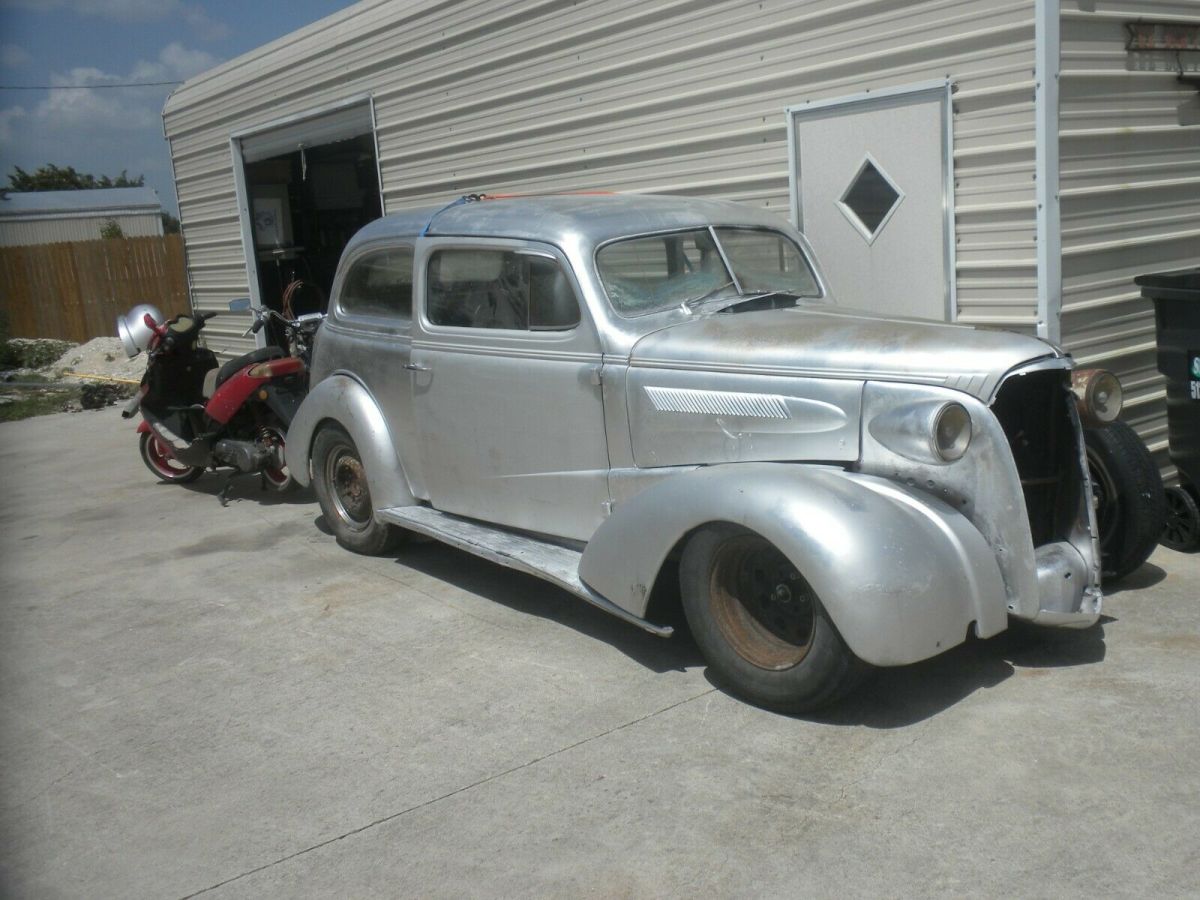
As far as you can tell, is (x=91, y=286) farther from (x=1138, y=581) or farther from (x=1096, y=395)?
(x=1096, y=395)

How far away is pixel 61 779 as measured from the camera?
154 inches

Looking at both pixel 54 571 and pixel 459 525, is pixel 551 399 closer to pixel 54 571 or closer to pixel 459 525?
pixel 459 525

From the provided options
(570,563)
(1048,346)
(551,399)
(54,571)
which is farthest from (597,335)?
(54,571)

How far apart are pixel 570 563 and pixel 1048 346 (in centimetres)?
203

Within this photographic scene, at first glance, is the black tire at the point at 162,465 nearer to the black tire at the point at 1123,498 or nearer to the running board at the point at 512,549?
the running board at the point at 512,549

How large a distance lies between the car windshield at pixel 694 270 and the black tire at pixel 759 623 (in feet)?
4.03

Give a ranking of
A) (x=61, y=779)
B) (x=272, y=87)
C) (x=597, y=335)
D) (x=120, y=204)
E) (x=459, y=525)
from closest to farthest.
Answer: (x=61, y=779)
(x=597, y=335)
(x=459, y=525)
(x=272, y=87)
(x=120, y=204)

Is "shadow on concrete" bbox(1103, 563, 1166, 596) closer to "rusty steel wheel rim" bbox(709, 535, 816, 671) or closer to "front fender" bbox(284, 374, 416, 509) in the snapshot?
"rusty steel wheel rim" bbox(709, 535, 816, 671)

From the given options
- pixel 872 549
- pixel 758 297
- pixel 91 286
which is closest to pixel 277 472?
pixel 758 297

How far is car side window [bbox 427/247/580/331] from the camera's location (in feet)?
16.3

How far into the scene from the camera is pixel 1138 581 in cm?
509

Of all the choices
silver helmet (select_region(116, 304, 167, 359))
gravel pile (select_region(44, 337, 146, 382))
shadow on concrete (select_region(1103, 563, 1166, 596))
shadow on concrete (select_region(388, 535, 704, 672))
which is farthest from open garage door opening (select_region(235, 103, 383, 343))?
shadow on concrete (select_region(1103, 563, 1166, 596))

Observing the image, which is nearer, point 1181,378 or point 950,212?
point 1181,378

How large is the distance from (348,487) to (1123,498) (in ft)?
12.8
